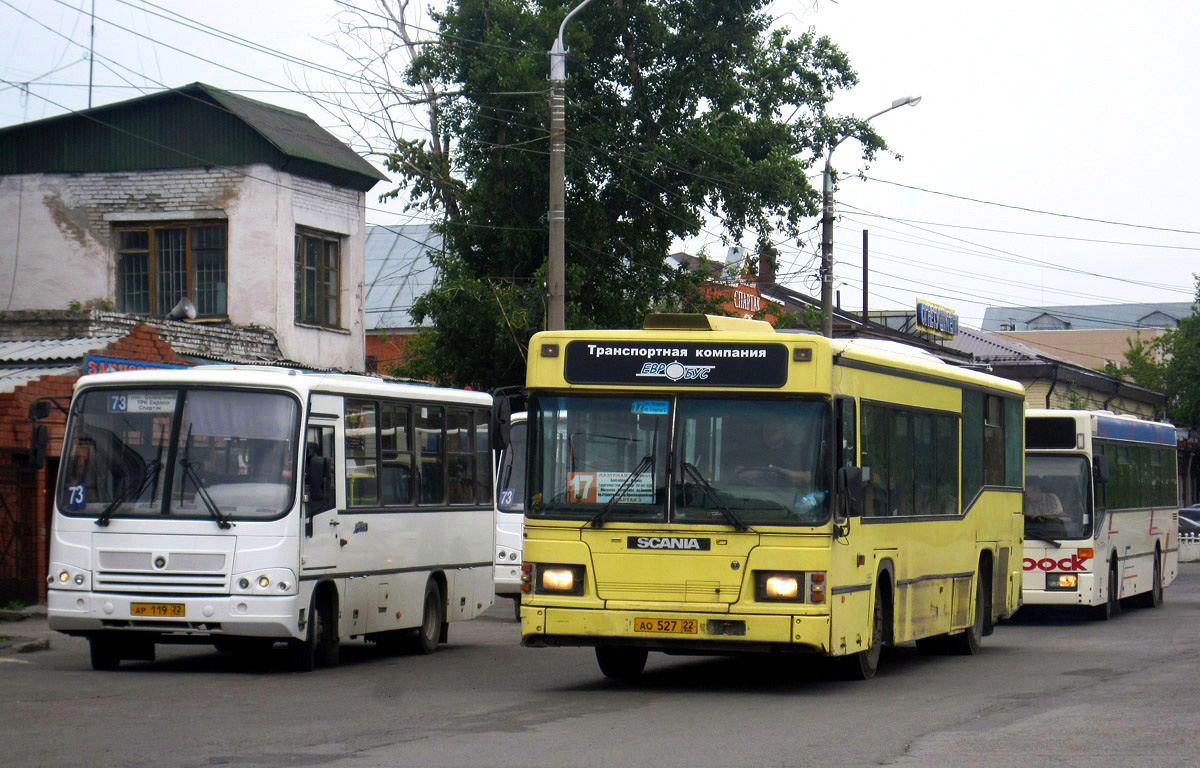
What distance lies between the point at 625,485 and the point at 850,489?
170cm

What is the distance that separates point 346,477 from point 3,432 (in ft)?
23.1

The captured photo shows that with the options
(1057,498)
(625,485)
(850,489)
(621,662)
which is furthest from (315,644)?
(1057,498)

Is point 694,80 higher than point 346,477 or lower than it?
higher

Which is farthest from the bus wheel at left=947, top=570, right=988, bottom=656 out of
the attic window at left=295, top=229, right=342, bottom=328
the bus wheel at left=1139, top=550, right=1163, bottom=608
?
the attic window at left=295, top=229, right=342, bottom=328

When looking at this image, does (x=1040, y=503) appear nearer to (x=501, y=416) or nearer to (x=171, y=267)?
(x=501, y=416)

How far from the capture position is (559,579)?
12648mm

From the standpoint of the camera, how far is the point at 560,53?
74.3ft

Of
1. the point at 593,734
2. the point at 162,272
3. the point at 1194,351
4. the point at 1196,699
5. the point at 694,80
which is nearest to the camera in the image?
the point at 593,734

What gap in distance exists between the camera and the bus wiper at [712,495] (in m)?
12.3

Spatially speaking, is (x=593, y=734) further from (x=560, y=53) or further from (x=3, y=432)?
(x=560, y=53)

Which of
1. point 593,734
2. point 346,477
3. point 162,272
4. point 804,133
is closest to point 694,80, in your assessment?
point 804,133

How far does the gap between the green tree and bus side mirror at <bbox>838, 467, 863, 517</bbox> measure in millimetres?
16311

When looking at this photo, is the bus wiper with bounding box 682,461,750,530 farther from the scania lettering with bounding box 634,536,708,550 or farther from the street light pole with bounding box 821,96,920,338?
the street light pole with bounding box 821,96,920,338

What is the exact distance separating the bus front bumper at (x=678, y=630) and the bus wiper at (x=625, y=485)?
26.9 inches
